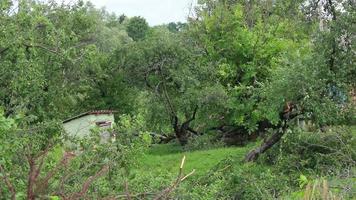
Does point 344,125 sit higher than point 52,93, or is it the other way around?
point 52,93

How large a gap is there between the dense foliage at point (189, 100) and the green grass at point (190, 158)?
0.42 metres

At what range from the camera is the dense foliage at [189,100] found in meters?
8.23

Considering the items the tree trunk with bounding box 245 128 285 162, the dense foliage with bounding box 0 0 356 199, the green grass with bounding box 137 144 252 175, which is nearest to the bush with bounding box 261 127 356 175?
the dense foliage with bounding box 0 0 356 199

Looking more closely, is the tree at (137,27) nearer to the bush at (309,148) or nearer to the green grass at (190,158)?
the green grass at (190,158)

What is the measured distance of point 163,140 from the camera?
23844 mm

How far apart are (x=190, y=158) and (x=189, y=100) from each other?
288 cm

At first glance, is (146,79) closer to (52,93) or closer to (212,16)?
(212,16)

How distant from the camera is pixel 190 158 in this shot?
1931cm

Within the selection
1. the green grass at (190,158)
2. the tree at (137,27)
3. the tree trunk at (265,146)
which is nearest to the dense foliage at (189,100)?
the tree trunk at (265,146)

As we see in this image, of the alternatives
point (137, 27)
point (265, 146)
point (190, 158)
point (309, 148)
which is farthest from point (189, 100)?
point (137, 27)

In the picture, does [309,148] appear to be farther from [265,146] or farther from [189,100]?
[189,100]

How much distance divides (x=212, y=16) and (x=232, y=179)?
13187mm

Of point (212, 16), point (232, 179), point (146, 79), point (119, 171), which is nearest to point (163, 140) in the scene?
point (146, 79)

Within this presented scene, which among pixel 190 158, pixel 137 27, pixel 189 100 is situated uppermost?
pixel 137 27
